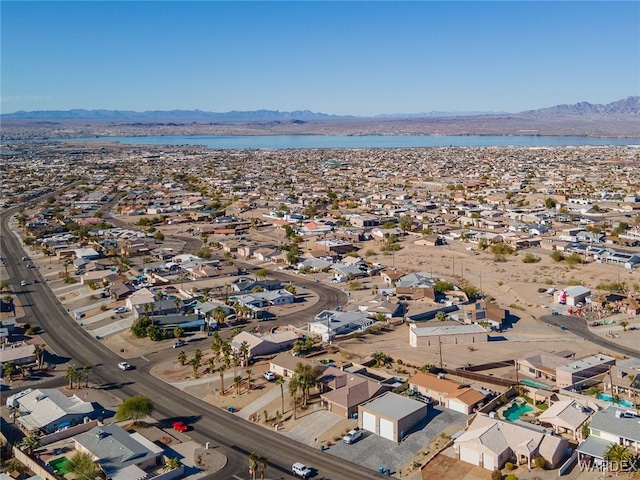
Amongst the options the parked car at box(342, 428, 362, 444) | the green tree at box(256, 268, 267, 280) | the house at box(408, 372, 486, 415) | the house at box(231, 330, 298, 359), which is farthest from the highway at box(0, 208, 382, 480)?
the house at box(408, 372, 486, 415)

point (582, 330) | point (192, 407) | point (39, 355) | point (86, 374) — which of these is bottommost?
point (192, 407)

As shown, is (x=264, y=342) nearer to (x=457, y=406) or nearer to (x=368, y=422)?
(x=368, y=422)

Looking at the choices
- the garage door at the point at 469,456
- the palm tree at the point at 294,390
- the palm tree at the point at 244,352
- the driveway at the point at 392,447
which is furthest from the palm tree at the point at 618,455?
the palm tree at the point at 244,352

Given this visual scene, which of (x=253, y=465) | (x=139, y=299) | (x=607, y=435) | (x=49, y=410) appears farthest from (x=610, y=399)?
(x=139, y=299)

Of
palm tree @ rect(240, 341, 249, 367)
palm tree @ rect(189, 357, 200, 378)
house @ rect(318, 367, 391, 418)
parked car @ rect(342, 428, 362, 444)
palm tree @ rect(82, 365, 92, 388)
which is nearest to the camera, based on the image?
parked car @ rect(342, 428, 362, 444)

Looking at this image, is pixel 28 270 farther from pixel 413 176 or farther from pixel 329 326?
pixel 413 176

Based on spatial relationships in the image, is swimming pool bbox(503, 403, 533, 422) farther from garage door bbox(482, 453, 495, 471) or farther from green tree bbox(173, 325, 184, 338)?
green tree bbox(173, 325, 184, 338)

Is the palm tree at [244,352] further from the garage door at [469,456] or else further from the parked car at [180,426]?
the garage door at [469,456]
